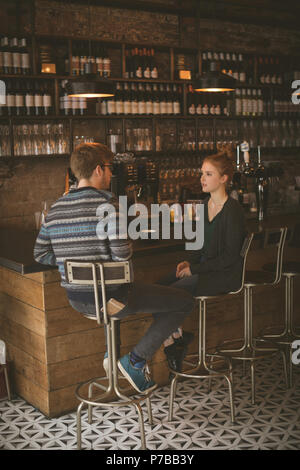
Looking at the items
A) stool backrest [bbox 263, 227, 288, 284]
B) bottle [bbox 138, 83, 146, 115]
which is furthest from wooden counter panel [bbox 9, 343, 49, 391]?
bottle [bbox 138, 83, 146, 115]

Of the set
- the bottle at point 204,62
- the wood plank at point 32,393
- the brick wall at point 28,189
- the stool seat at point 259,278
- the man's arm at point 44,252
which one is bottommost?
the wood plank at point 32,393

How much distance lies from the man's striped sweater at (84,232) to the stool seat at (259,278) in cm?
123

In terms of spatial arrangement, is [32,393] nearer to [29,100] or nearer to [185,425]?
[185,425]

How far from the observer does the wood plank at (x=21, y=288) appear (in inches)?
140

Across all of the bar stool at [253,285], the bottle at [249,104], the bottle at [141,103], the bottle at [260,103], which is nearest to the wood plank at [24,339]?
the bar stool at [253,285]

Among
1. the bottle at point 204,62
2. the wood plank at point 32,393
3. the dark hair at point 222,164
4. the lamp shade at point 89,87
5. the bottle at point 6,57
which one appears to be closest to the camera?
the wood plank at point 32,393

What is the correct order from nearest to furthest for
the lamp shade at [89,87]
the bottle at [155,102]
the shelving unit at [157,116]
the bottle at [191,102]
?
the lamp shade at [89,87] → the shelving unit at [157,116] → the bottle at [155,102] → the bottle at [191,102]

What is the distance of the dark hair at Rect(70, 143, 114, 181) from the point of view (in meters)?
3.06

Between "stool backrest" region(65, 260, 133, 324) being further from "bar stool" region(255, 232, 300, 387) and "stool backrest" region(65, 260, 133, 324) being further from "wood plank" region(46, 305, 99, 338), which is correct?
"bar stool" region(255, 232, 300, 387)

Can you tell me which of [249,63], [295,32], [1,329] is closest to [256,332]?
[1,329]

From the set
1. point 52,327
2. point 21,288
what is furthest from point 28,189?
point 52,327

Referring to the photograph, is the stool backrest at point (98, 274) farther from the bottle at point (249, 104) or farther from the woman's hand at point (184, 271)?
the bottle at point (249, 104)

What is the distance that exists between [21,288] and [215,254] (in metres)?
1.27

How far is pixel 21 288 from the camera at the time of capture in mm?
3766
